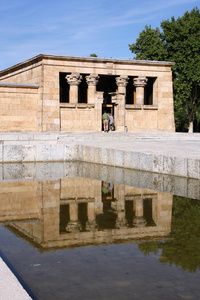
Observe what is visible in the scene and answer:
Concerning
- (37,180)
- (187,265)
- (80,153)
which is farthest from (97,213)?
(80,153)

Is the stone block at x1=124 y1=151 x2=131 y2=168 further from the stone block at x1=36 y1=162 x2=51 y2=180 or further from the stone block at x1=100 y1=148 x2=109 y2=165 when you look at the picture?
the stone block at x1=36 y1=162 x2=51 y2=180

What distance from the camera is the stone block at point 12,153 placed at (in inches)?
647

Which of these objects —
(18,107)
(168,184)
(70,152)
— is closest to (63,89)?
(18,107)

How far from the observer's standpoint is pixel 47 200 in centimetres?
871

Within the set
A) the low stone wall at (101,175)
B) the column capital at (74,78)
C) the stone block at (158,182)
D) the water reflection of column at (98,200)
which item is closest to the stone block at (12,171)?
the low stone wall at (101,175)

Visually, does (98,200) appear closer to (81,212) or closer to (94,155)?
(81,212)

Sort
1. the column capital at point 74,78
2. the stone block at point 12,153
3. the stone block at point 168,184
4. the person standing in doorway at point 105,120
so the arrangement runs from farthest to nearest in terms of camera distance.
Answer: the column capital at point 74,78, the person standing in doorway at point 105,120, the stone block at point 12,153, the stone block at point 168,184

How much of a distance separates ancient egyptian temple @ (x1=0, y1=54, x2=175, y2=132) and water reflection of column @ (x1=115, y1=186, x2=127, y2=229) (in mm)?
22508

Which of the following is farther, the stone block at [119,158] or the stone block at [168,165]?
the stone block at [119,158]

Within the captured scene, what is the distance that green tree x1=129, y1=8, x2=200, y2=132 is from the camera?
4609 cm

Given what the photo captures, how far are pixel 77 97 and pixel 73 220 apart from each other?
27752mm

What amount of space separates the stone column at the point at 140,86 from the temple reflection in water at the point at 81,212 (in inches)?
995

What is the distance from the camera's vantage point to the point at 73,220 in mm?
7012

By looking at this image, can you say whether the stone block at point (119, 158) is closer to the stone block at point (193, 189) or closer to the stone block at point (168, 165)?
the stone block at point (168, 165)
